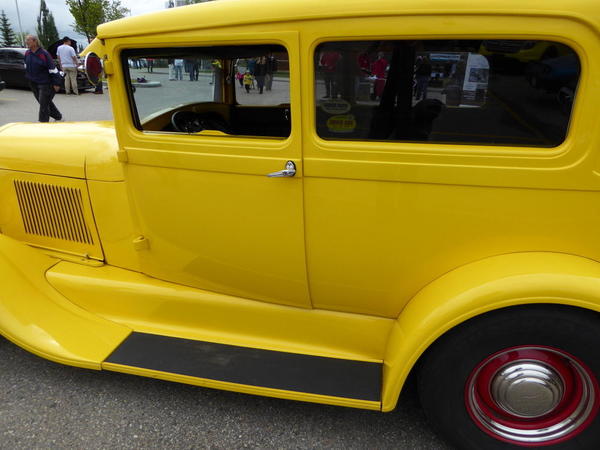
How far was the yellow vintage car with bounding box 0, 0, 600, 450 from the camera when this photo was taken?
1.47 meters

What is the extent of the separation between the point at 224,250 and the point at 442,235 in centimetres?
97

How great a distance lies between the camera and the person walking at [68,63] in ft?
40.3

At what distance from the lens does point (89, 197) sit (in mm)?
2316

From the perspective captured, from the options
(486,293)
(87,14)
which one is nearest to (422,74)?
(486,293)

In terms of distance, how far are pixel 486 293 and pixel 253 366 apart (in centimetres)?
107

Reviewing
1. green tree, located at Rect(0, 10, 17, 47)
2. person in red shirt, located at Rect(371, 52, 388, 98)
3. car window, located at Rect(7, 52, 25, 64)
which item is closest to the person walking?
car window, located at Rect(7, 52, 25, 64)

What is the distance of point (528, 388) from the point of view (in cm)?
170

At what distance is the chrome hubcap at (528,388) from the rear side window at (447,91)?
0.89m

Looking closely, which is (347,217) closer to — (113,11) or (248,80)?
(248,80)

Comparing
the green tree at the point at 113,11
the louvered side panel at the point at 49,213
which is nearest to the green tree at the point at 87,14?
the green tree at the point at 113,11

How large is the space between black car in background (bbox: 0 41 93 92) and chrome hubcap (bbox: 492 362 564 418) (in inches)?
624

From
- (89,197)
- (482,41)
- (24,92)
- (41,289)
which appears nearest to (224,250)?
(89,197)

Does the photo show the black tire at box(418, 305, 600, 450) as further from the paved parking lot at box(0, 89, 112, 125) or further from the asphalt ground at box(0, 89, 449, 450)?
the paved parking lot at box(0, 89, 112, 125)

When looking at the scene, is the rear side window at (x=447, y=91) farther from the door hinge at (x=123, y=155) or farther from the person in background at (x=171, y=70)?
the door hinge at (x=123, y=155)
